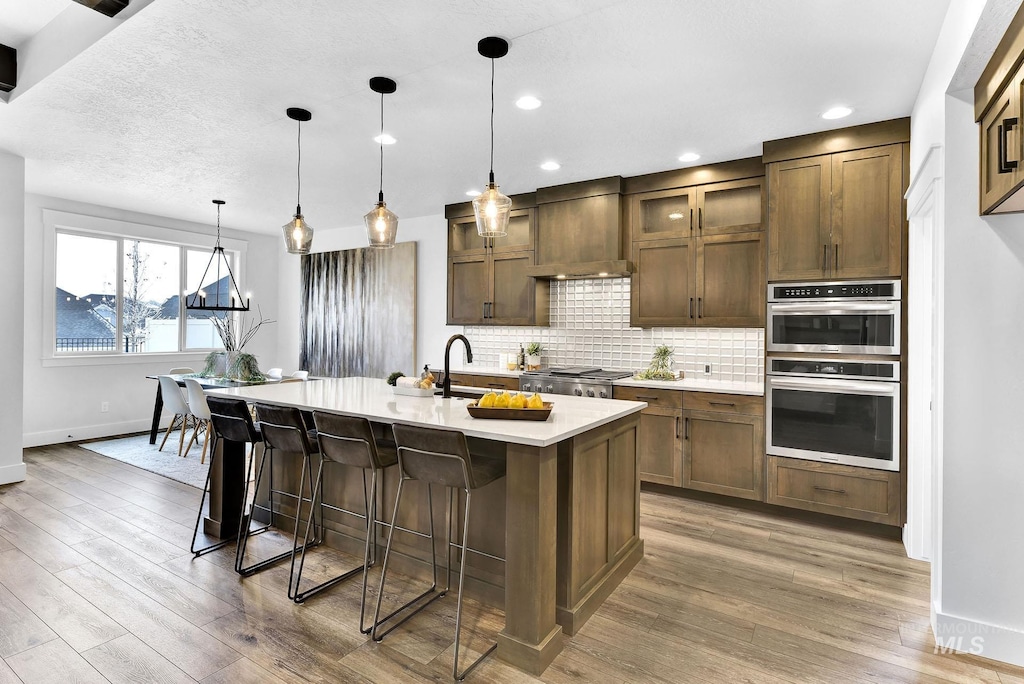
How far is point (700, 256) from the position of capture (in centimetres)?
431

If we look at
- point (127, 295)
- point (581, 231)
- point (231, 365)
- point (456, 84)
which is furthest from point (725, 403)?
point (127, 295)

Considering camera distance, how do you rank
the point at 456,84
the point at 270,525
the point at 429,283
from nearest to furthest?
the point at 456,84
the point at 270,525
the point at 429,283

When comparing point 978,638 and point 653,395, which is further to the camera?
point 653,395

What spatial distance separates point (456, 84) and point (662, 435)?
9.58 feet

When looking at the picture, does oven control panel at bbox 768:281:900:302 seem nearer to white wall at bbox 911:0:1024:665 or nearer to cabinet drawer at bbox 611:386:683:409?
cabinet drawer at bbox 611:386:683:409

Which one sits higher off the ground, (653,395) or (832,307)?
(832,307)

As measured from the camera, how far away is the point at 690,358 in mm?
4645

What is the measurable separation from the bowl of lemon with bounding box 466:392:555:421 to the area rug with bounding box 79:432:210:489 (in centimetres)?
317

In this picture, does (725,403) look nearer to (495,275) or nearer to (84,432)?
(495,275)

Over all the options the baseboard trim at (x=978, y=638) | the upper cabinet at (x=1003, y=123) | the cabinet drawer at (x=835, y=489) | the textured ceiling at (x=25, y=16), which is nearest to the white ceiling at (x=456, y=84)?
the textured ceiling at (x=25, y=16)

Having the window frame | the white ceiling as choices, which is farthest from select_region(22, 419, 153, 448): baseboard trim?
the white ceiling

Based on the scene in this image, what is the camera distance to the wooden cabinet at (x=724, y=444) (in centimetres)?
384

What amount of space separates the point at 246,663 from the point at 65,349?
552 centimetres

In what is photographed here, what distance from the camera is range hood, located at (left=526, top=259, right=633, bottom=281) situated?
459cm
